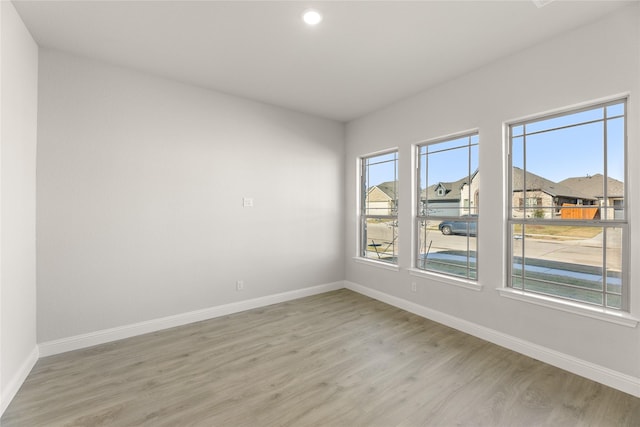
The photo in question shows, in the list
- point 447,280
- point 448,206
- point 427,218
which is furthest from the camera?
point 427,218

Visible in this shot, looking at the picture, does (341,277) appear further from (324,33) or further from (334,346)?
(324,33)

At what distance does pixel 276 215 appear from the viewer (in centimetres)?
405

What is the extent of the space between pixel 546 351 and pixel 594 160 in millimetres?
1695

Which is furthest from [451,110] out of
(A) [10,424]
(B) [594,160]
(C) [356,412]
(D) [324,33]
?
(A) [10,424]

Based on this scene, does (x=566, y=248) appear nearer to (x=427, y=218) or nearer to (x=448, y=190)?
(x=448, y=190)

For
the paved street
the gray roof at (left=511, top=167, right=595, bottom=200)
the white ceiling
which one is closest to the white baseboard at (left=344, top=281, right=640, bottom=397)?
the paved street

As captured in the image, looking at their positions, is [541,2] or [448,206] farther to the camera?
[448,206]

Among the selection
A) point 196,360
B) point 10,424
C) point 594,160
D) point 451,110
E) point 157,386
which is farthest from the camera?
point 451,110

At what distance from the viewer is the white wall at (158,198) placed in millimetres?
2631

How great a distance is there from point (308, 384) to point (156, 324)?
6.48ft

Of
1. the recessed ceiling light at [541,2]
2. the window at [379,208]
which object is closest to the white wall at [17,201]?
the recessed ceiling light at [541,2]

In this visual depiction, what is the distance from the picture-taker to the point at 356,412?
6.14 ft

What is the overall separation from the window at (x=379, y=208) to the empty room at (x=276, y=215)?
1.15 ft

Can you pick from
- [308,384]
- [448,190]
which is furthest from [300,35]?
[308,384]
